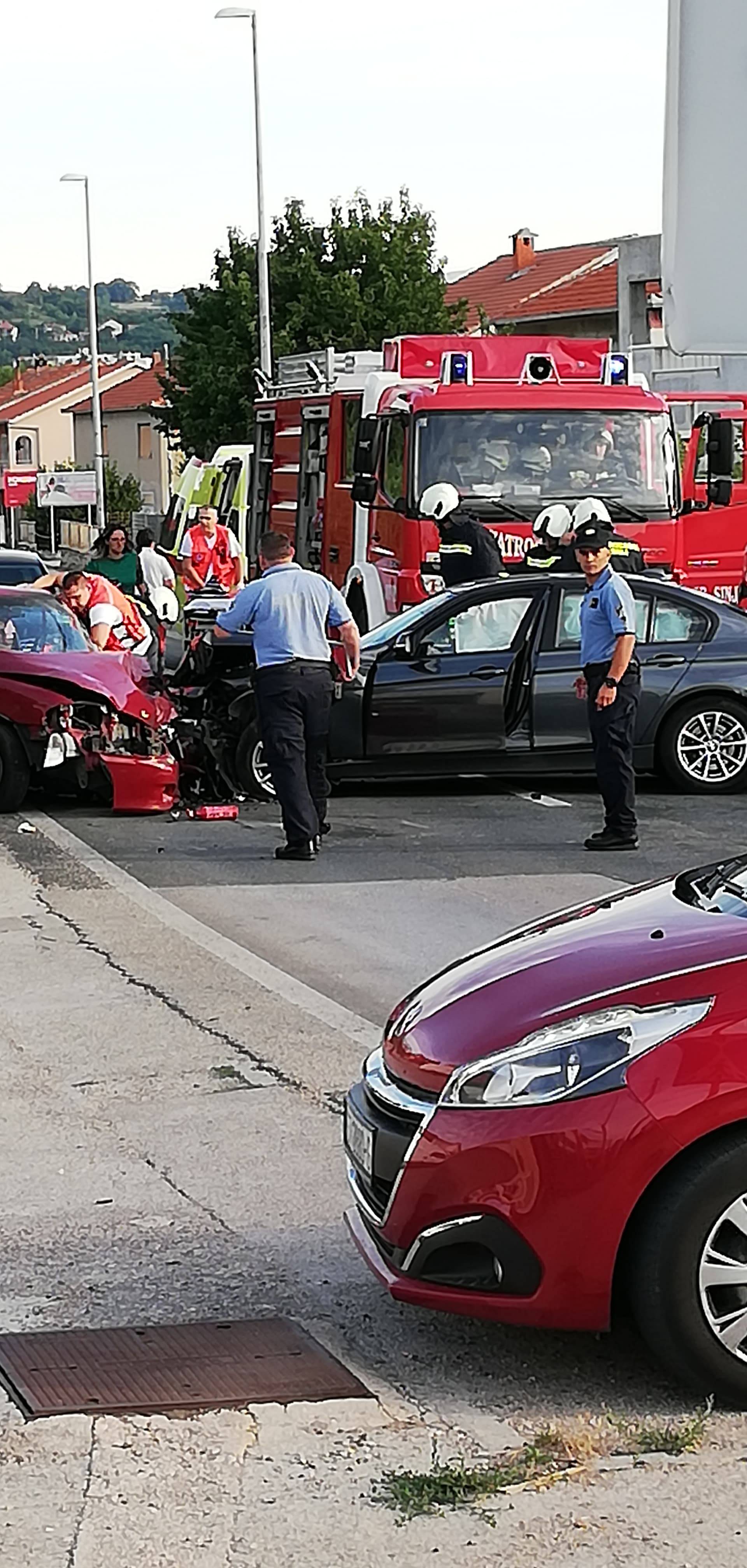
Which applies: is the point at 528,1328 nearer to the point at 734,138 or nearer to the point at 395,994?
the point at 734,138

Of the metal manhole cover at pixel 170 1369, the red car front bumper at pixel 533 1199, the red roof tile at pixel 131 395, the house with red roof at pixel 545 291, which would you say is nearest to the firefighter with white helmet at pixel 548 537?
the metal manhole cover at pixel 170 1369

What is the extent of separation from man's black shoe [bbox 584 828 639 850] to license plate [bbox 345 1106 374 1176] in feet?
24.8

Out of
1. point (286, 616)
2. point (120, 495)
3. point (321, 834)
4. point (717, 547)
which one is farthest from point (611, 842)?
point (120, 495)

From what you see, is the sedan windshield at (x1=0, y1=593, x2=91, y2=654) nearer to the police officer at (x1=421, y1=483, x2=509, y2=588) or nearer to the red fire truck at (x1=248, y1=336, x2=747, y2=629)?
the police officer at (x1=421, y1=483, x2=509, y2=588)

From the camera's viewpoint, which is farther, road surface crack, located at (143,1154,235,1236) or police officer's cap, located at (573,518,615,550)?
police officer's cap, located at (573,518,615,550)

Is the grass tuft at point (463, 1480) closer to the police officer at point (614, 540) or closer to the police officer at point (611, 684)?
the police officer at point (611, 684)

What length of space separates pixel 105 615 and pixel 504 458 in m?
3.63

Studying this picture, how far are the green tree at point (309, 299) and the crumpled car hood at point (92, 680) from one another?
34.9m

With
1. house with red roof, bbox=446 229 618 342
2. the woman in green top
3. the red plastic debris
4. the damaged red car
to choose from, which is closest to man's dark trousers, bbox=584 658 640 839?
the red plastic debris

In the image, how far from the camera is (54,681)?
13.8 metres

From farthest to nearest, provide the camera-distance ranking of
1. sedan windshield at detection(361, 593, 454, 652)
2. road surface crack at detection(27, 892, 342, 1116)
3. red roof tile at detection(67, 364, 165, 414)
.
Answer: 1. red roof tile at detection(67, 364, 165, 414)
2. sedan windshield at detection(361, 593, 454, 652)
3. road surface crack at detection(27, 892, 342, 1116)

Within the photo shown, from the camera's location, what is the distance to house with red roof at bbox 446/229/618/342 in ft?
193

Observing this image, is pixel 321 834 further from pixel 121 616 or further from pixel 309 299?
pixel 309 299

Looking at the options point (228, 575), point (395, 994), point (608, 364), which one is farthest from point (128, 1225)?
point (228, 575)
